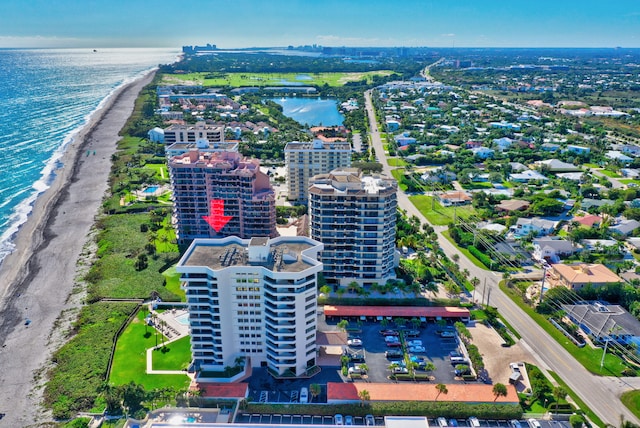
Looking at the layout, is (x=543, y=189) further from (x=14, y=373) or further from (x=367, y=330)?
(x=14, y=373)

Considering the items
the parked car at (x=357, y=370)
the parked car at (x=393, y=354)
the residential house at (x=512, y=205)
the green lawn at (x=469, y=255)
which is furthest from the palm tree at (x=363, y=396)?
the residential house at (x=512, y=205)

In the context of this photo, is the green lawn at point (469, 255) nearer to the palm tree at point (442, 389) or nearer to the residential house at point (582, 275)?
the residential house at point (582, 275)

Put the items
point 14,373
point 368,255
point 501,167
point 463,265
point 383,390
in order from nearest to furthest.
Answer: point 383,390
point 14,373
point 368,255
point 463,265
point 501,167

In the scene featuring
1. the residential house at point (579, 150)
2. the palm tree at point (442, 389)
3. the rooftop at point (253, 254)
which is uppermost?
the rooftop at point (253, 254)

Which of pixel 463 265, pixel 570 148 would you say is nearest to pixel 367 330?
pixel 463 265

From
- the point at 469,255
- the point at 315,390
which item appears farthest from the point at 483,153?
the point at 315,390
